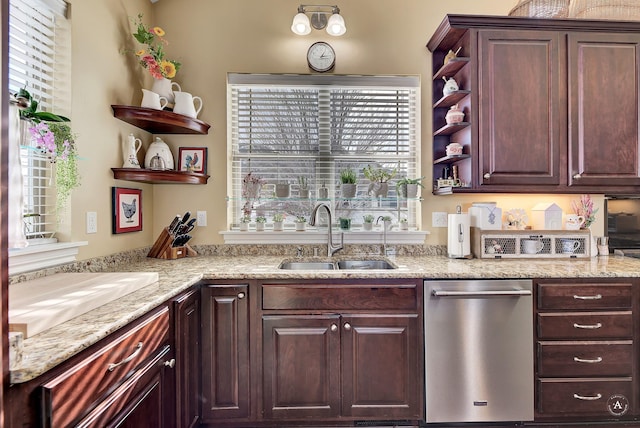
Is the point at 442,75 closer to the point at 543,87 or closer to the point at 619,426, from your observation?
the point at 543,87

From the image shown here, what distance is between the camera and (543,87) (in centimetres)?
221

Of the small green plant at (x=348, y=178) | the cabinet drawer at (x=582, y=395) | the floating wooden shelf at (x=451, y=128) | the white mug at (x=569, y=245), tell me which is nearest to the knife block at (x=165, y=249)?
the small green plant at (x=348, y=178)

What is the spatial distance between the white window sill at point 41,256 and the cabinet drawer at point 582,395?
262 cm

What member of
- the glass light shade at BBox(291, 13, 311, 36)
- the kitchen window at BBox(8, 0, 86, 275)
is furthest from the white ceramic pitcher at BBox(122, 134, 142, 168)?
the glass light shade at BBox(291, 13, 311, 36)

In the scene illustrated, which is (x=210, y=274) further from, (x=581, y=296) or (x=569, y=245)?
(x=569, y=245)

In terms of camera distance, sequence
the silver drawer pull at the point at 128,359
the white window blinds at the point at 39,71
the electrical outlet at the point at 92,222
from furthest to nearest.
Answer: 1. the electrical outlet at the point at 92,222
2. the white window blinds at the point at 39,71
3. the silver drawer pull at the point at 128,359

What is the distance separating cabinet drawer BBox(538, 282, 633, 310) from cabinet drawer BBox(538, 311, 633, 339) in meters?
0.04

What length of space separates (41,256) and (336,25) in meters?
2.21

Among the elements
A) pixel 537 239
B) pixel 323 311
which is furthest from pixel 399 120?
pixel 323 311

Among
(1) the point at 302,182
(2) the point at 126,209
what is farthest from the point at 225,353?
(1) the point at 302,182

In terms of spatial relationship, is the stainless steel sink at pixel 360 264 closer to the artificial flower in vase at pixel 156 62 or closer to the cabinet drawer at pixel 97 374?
the cabinet drawer at pixel 97 374

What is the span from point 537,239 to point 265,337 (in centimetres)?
194

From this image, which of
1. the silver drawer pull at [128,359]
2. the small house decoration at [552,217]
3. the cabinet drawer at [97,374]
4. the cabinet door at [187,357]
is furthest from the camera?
the small house decoration at [552,217]

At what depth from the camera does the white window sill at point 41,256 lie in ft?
4.56
